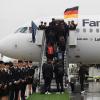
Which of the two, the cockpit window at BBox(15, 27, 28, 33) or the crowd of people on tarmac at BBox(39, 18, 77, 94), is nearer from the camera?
the crowd of people on tarmac at BBox(39, 18, 77, 94)

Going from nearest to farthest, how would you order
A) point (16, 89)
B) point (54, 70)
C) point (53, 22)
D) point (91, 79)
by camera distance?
1. point (16, 89)
2. point (54, 70)
3. point (53, 22)
4. point (91, 79)

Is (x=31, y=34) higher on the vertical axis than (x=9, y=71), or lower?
higher

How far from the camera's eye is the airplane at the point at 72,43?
103ft

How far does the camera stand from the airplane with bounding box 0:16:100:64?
31.3 metres

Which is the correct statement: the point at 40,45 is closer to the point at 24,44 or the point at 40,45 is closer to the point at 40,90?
the point at 24,44

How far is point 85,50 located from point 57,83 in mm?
5856

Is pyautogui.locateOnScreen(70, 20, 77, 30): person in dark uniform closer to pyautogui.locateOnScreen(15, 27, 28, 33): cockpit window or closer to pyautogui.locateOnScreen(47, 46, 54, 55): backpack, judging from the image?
pyautogui.locateOnScreen(47, 46, 54, 55): backpack

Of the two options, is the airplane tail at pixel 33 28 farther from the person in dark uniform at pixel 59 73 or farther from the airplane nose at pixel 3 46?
the person in dark uniform at pixel 59 73

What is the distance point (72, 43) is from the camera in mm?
30375

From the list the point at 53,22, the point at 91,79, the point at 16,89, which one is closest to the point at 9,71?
the point at 16,89

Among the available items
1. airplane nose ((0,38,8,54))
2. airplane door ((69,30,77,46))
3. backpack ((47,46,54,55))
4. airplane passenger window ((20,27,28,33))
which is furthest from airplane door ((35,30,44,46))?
airplane nose ((0,38,8,54))

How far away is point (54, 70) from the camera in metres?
26.2

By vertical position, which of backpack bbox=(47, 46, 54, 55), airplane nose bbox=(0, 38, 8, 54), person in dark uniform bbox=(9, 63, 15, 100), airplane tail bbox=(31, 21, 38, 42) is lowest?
person in dark uniform bbox=(9, 63, 15, 100)

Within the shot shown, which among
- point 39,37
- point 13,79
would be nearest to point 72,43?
point 39,37
